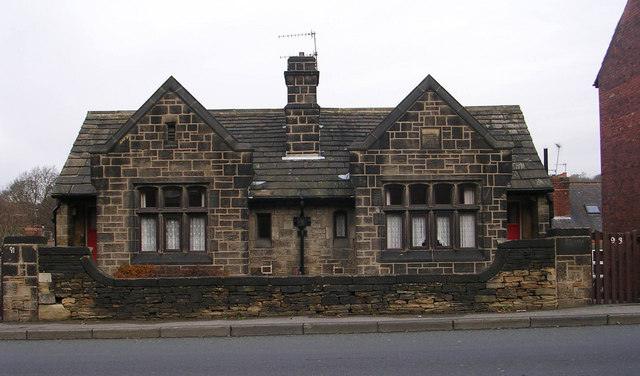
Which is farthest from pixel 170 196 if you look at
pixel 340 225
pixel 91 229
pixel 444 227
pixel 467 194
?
pixel 467 194

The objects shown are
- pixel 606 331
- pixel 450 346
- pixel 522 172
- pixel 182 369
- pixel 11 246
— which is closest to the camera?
pixel 182 369

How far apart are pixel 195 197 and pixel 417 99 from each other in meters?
6.33

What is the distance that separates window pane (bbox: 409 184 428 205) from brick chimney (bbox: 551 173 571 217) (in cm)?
1387

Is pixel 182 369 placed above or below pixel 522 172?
below

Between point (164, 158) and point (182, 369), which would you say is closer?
point (182, 369)

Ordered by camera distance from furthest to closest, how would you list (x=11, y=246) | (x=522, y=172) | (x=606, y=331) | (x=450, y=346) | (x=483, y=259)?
(x=522, y=172), (x=483, y=259), (x=11, y=246), (x=606, y=331), (x=450, y=346)

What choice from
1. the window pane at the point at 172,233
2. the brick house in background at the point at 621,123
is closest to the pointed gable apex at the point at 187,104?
the window pane at the point at 172,233

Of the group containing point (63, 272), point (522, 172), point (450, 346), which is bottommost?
point (450, 346)

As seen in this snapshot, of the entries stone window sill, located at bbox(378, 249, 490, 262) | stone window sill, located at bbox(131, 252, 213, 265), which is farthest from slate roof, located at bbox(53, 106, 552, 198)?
stone window sill, located at bbox(131, 252, 213, 265)

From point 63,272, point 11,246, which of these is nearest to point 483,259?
point 63,272

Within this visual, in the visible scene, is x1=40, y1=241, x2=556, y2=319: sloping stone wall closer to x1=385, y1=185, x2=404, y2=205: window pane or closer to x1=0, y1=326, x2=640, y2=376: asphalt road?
x1=0, y1=326, x2=640, y2=376: asphalt road

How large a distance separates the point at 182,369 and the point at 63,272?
16.7ft

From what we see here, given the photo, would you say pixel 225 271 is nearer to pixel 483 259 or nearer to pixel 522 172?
pixel 483 259

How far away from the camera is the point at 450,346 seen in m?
9.43
